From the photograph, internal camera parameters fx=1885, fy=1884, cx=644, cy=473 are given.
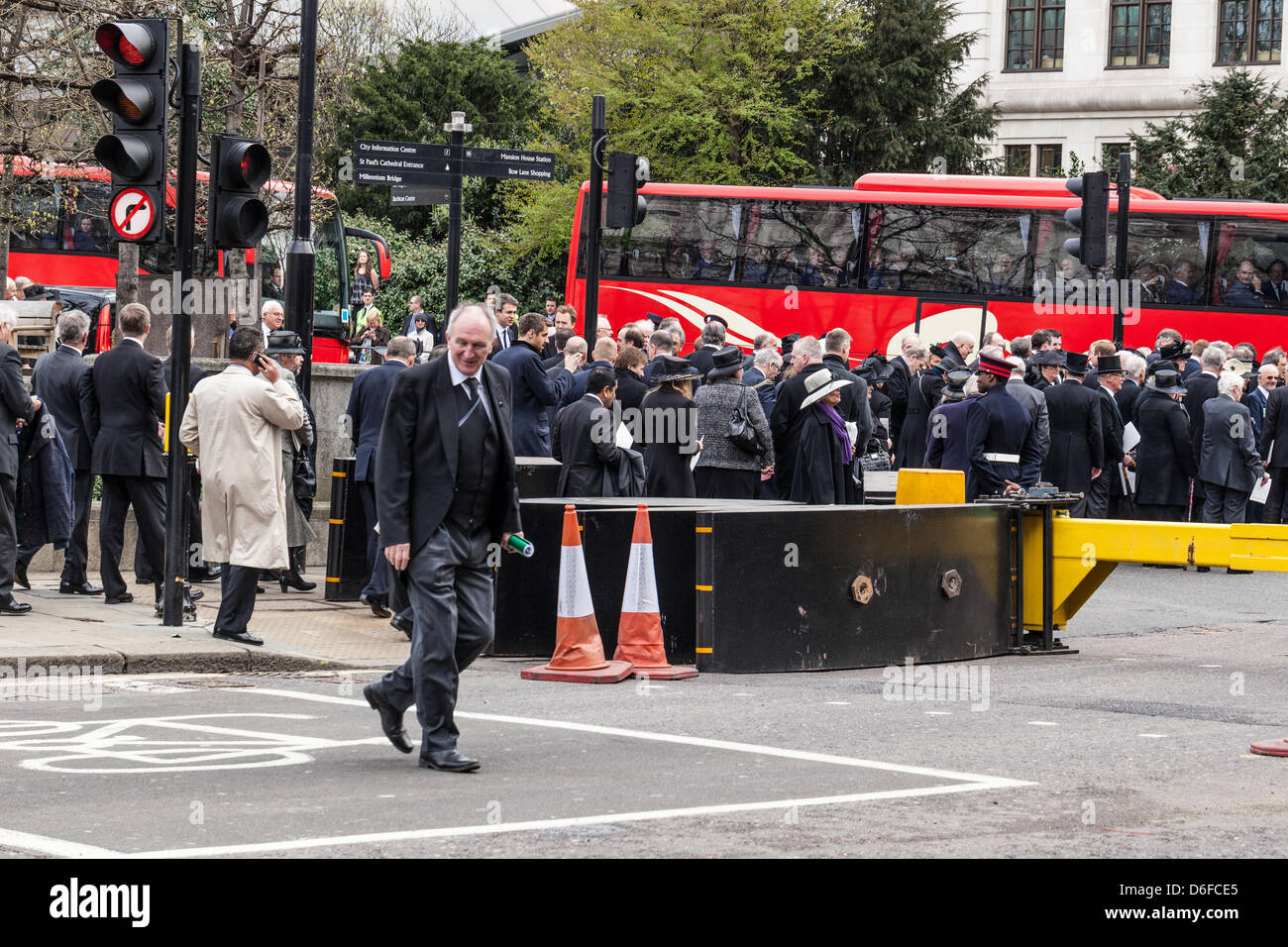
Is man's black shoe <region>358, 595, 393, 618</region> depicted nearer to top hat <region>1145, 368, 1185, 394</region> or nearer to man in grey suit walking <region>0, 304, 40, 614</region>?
man in grey suit walking <region>0, 304, 40, 614</region>

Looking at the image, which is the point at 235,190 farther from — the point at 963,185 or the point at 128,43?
the point at 963,185

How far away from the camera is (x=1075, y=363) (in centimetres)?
1775

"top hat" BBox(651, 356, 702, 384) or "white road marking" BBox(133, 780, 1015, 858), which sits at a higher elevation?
A: "top hat" BBox(651, 356, 702, 384)

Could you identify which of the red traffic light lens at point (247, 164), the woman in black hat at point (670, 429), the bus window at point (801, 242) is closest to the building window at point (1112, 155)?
the bus window at point (801, 242)

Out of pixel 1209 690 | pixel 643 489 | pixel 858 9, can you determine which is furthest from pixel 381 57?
pixel 1209 690

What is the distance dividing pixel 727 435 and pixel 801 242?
17.2 meters

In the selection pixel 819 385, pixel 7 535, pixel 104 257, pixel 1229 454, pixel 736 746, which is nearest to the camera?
pixel 736 746

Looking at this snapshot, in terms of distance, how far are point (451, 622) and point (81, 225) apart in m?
30.5

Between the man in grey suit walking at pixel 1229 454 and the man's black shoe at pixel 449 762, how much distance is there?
13.0m

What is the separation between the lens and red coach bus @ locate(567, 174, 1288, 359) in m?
29.1

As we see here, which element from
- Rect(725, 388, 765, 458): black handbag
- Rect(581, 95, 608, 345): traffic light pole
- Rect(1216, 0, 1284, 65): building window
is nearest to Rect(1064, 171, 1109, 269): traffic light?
Rect(581, 95, 608, 345): traffic light pole

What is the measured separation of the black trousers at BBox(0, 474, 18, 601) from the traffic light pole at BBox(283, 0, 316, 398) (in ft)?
10.4

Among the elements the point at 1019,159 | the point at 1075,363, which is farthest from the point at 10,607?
the point at 1019,159
